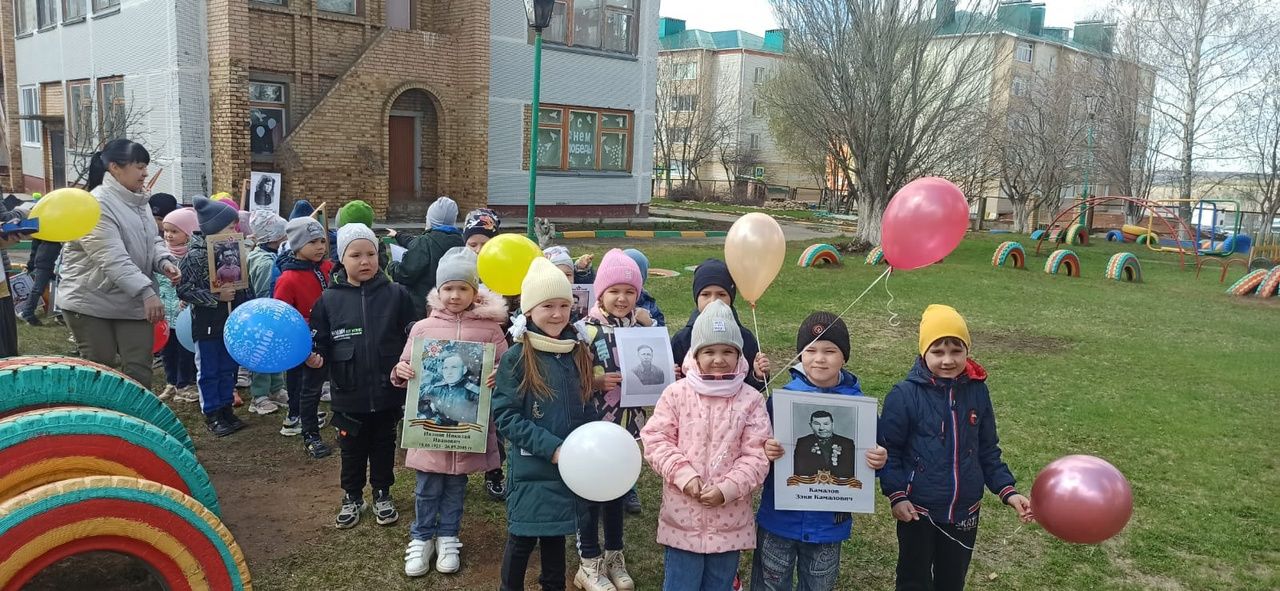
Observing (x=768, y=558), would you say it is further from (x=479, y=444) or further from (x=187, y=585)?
(x=187, y=585)

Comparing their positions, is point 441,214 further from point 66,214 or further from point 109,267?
point 66,214

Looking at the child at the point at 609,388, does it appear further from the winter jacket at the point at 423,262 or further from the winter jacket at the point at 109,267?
the winter jacket at the point at 109,267

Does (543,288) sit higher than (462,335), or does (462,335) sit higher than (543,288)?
(543,288)

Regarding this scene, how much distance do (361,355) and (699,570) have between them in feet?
6.74

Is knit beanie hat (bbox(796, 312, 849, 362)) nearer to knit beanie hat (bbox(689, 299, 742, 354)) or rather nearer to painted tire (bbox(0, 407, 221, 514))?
knit beanie hat (bbox(689, 299, 742, 354))

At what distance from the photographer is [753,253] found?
4016 millimetres

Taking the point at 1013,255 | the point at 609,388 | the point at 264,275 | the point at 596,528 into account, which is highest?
the point at 264,275

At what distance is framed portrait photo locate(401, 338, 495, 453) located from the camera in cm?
376

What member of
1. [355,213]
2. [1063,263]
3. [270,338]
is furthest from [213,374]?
[1063,263]

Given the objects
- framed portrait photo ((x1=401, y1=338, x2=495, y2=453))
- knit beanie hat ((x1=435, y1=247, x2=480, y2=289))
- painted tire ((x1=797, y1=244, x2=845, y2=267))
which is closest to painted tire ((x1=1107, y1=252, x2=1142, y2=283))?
painted tire ((x1=797, y1=244, x2=845, y2=267))

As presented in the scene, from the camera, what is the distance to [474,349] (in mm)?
3799

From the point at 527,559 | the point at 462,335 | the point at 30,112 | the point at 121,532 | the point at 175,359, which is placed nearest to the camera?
the point at 121,532

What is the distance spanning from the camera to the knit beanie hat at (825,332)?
10.6 feet

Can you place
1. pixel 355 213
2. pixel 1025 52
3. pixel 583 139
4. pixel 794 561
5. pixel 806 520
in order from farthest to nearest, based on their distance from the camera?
pixel 1025 52 → pixel 583 139 → pixel 355 213 → pixel 794 561 → pixel 806 520
